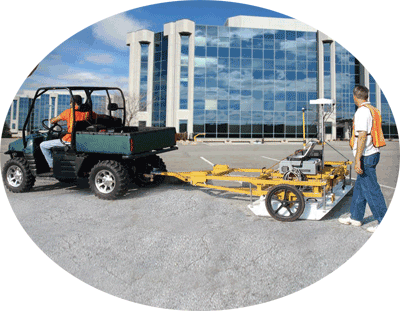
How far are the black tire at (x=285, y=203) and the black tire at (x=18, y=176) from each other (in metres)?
3.47

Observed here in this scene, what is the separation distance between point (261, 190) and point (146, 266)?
174 centimetres

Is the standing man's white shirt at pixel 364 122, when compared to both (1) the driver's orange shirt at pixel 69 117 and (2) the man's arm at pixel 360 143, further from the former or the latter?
(1) the driver's orange shirt at pixel 69 117

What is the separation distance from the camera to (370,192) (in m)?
3.10

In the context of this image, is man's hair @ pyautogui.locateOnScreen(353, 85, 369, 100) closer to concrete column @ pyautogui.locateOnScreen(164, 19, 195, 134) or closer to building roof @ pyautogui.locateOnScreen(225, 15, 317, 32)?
building roof @ pyautogui.locateOnScreen(225, 15, 317, 32)

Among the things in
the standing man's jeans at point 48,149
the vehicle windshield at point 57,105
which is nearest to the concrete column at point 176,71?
the vehicle windshield at point 57,105

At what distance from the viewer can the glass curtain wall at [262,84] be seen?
4680 mm

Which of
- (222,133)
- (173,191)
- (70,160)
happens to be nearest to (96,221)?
(173,191)

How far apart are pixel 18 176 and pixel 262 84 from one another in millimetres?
3873

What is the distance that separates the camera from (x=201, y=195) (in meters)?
4.06

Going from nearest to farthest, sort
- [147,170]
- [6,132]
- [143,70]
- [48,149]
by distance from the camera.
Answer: [6,132], [48,149], [147,170], [143,70]

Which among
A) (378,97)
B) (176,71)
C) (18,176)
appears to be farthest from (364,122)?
(176,71)

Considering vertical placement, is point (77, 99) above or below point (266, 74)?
below

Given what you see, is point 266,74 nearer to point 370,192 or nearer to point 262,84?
point 262,84

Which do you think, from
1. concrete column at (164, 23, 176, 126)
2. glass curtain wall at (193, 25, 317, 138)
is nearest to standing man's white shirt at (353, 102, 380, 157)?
glass curtain wall at (193, 25, 317, 138)
